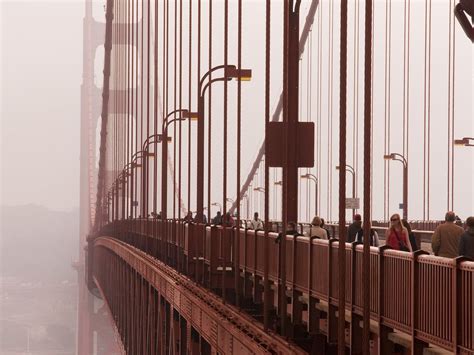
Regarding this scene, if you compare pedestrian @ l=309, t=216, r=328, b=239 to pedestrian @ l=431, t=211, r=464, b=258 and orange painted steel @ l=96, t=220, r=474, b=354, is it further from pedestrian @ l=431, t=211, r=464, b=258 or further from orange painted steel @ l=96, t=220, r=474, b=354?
pedestrian @ l=431, t=211, r=464, b=258

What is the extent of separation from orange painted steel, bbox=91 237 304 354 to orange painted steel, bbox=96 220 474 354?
44cm

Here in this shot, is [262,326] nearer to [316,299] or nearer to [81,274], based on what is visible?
[316,299]

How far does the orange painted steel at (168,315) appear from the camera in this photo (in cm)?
966

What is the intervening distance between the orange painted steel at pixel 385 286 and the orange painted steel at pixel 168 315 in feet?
1.44

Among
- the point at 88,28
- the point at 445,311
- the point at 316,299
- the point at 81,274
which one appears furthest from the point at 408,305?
the point at 88,28

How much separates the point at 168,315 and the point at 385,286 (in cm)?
1235

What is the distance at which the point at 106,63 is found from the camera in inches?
2185

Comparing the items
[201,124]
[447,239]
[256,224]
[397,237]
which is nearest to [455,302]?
[397,237]

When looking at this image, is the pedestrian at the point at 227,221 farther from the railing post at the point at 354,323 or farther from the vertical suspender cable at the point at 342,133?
the vertical suspender cable at the point at 342,133

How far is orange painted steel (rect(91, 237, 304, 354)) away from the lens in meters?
9.66

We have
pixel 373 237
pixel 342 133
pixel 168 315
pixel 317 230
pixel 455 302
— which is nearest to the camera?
pixel 455 302

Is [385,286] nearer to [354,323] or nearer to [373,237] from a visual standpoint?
[354,323]

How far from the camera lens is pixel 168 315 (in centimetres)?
1948

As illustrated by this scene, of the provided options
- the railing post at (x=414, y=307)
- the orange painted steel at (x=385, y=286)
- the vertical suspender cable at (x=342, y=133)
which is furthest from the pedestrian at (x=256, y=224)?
the vertical suspender cable at (x=342, y=133)
